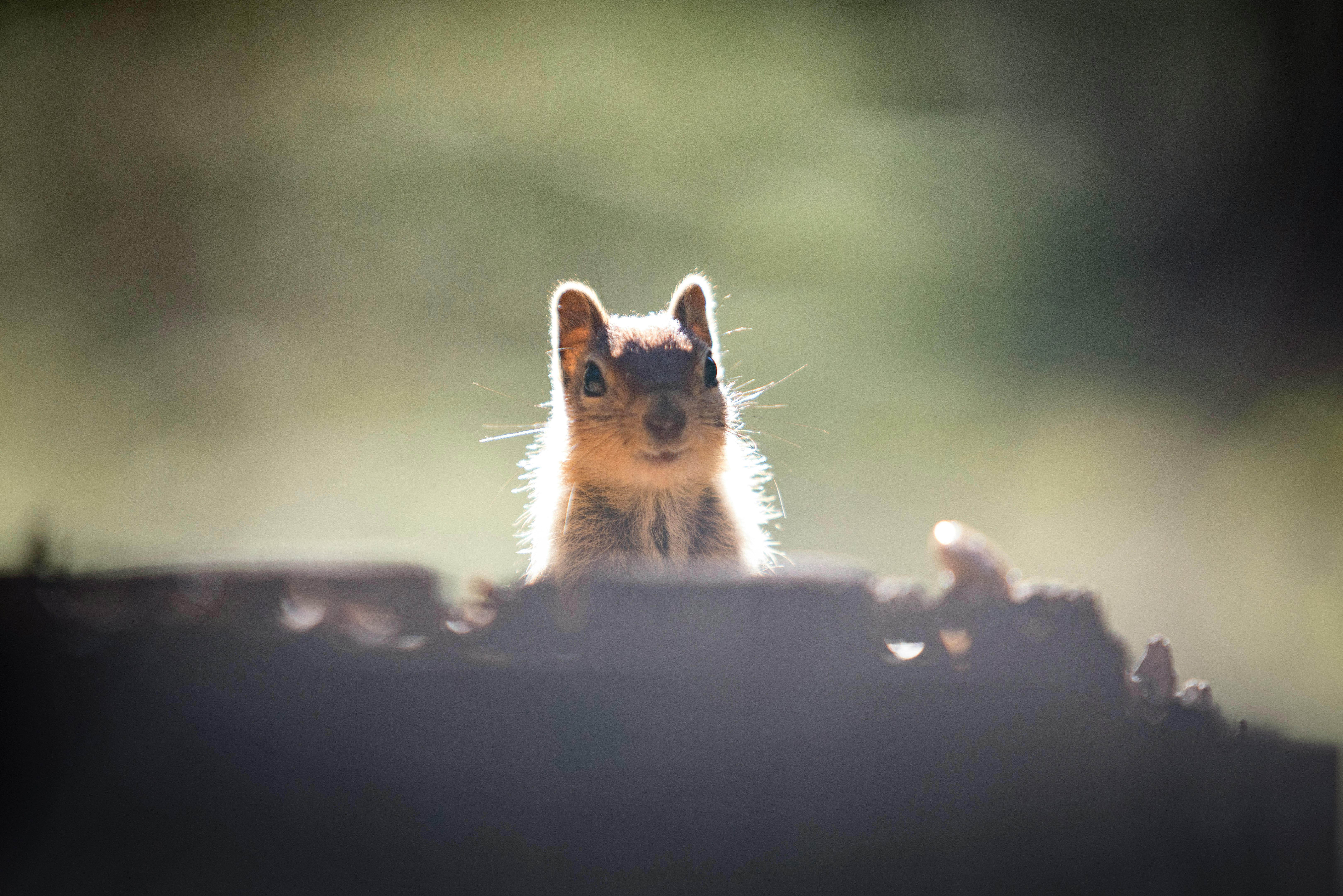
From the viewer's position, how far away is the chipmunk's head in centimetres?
223

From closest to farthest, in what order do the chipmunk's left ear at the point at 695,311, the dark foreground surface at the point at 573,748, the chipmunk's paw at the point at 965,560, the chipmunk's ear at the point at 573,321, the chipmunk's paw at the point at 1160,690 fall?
1. the dark foreground surface at the point at 573,748
2. the chipmunk's paw at the point at 1160,690
3. the chipmunk's paw at the point at 965,560
4. the chipmunk's ear at the point at 573,321
5. the chipmunk's left ear at the point at 695,311

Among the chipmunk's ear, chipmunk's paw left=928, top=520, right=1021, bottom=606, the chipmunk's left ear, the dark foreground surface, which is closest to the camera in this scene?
the dark foreground surface

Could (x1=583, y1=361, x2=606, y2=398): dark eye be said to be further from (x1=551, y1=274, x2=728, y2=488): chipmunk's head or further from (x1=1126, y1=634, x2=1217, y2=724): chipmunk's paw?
(x1=1126, y1=634, x2=1217, y2=724): chipmunk's paw

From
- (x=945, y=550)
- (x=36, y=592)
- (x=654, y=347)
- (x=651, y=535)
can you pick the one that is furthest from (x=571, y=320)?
(x=36, y=592)

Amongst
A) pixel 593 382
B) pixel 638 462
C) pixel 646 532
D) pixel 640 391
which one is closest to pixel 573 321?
pixel 593 382

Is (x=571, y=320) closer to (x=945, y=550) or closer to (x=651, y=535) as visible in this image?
(x=651, y=535)

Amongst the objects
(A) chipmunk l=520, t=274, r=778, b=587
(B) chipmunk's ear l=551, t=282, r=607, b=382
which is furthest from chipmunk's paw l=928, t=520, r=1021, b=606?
(B) chipmunk's ear l=551, t=282, r=607, b=382

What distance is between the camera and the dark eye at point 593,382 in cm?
245

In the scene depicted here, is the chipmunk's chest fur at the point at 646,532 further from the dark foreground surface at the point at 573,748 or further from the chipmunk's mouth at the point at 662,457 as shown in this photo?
the dark foreground surface at the point at 573,748

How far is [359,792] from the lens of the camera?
0.72 metres

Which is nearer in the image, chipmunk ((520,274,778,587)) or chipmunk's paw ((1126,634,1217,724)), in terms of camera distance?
chipmunk's paw ((1126,634,1217,724))

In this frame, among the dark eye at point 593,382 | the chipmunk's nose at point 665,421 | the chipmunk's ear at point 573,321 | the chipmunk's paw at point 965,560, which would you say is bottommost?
the chipmunk's paw at point 965,560

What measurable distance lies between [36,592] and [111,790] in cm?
18

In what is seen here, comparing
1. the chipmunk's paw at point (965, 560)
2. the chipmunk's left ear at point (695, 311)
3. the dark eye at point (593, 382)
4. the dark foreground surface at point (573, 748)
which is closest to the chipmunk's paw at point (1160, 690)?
the dark foreground surface at point (573, 748)
